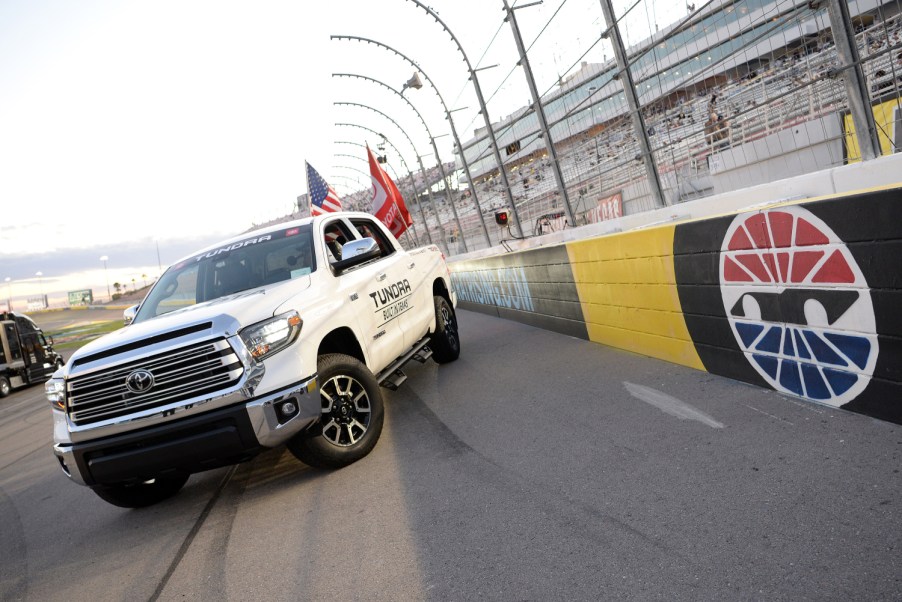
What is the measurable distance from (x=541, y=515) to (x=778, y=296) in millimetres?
2254

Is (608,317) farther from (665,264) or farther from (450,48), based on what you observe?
(450,48)

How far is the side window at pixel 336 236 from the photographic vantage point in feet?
19.3

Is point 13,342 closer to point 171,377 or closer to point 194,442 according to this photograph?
point 171,377

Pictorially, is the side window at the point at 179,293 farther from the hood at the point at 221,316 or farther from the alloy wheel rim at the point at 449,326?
the alloy wheel rim at the point at 449,326

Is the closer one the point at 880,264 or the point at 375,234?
the point at 880,264

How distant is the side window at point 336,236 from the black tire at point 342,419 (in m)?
1.34

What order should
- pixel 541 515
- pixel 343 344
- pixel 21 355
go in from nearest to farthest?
pixel 541 515 → pixel 343 344 → pixel 21 355

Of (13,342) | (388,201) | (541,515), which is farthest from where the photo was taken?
(13,342)

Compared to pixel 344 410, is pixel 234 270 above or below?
above

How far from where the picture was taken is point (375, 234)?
23.2 feet

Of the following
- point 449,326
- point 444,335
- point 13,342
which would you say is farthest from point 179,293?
point 13,342

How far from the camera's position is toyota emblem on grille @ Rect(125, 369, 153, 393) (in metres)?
4.00

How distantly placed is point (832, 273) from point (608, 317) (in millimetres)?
3289

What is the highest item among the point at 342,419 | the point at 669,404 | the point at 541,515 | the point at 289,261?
the point at 289,261
